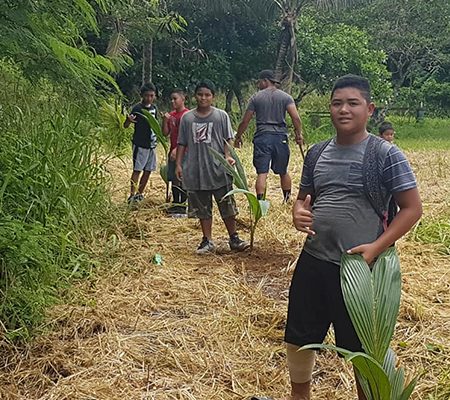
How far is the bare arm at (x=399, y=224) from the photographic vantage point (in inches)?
85.7

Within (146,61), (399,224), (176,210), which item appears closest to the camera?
(399,224)

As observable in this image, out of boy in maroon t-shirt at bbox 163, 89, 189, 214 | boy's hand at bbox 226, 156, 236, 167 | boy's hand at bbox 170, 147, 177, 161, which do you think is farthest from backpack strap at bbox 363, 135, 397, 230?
boy in maroon t-shirt at bbox 163, 89, 189, 214

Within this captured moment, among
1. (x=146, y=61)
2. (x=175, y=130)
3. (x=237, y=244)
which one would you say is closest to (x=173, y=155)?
(x=175, y=130)

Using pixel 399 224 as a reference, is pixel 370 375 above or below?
below

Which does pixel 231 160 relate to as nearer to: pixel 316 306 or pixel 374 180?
pixel 316 306

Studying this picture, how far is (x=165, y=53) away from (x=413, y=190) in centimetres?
1776

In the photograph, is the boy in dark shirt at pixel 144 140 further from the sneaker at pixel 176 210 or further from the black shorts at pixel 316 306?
the black shorts at pixel 316 306

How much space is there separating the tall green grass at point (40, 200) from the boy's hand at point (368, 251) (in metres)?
1.74

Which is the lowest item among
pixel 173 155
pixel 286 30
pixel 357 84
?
pixel 173 155

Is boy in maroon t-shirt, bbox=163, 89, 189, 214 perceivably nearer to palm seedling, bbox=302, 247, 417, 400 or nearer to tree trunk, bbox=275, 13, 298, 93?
palm seedling, bbox=302, 247, 417, 400

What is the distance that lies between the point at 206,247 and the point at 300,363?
8.80 ft

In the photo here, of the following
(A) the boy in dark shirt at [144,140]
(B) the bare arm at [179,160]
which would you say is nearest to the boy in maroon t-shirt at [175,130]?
(A) the boy in dark shirt at [144,140]

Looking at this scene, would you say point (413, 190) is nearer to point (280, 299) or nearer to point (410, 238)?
point (280, 299)

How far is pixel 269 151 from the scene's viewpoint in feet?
21.6
